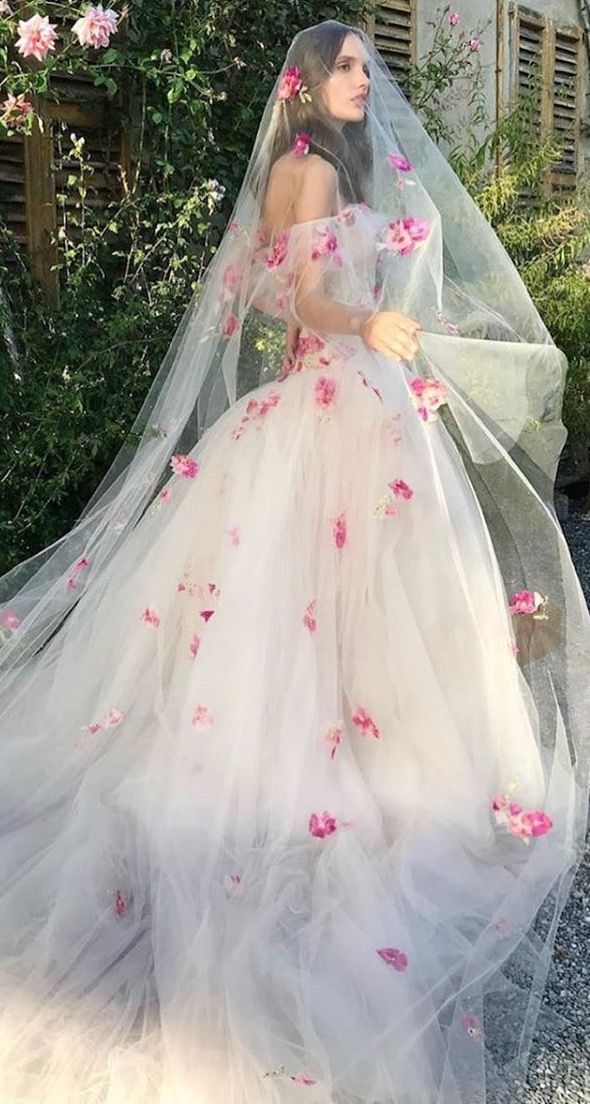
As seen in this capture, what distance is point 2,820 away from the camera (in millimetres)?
2166

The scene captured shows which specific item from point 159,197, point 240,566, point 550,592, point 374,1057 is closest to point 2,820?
point 240,566

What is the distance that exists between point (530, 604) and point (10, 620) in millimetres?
1296

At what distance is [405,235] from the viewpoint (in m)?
2.20

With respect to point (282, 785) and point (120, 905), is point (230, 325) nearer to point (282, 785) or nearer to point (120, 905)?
point (282, 785)

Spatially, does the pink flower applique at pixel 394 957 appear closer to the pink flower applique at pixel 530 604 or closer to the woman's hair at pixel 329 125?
the pink flower applique at pixel 530 604

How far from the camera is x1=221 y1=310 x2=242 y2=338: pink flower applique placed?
2449mm

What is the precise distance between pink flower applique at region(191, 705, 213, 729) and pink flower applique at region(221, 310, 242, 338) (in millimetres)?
889

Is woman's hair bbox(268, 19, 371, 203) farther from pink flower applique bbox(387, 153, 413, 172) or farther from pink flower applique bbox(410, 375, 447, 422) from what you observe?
pink flower applique bbox(410, 375, 447, 422)

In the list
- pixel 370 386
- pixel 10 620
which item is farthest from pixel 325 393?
pixel 10 620

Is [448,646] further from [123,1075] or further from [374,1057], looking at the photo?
[123,1075]

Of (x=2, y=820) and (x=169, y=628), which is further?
(x=169, y=628)

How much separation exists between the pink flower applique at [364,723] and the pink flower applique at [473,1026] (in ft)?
2.14

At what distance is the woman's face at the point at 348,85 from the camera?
7.31ft

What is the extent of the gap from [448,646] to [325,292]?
2.65ft
